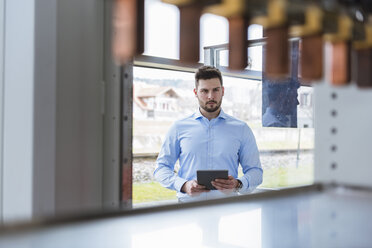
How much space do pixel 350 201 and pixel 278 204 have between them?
0.20 metres

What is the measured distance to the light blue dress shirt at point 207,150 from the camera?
2.40 meters

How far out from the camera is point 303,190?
1.10 metres

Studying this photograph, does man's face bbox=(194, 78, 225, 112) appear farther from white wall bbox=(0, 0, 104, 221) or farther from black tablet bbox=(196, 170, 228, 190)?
white wall bbox=(0, 0, 104, 221)

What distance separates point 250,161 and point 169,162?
1.63ft

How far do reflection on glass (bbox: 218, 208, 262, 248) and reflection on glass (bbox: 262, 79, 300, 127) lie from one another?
2.20 metres

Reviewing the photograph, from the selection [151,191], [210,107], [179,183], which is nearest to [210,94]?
[210,107]

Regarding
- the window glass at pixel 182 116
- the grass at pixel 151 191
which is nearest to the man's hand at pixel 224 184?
the window glass at pixel 182 116

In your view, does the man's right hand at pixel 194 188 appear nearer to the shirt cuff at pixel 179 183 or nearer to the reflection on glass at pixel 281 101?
the shirt cuff at pixel 179 183

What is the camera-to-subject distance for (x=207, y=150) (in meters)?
2.43

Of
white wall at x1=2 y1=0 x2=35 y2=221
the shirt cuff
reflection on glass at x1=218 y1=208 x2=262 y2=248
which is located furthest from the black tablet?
reflection on glass at x1=218 y1=208 x2=262 y2=248

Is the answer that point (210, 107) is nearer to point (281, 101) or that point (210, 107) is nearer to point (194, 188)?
point (194, 188)

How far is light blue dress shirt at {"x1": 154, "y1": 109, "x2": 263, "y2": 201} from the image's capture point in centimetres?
240

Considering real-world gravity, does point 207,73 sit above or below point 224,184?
above

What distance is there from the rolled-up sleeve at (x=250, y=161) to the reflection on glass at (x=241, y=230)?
1292 millimetres
